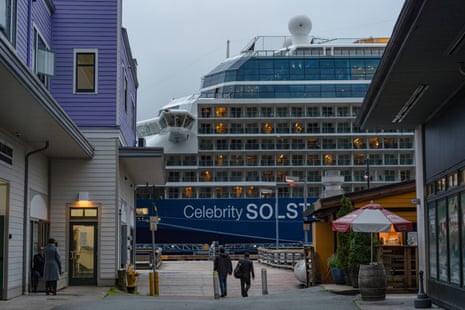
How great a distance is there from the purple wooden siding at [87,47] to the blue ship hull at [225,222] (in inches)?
1302


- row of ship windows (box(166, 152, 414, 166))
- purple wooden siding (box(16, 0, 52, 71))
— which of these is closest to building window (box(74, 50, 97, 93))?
purple wooden siding (box(16, 0, 52, 71))

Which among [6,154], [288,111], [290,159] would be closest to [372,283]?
[6,154]

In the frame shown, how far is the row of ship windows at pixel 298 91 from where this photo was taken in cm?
6944

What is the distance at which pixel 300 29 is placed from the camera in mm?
77250

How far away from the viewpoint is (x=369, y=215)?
1778 cm

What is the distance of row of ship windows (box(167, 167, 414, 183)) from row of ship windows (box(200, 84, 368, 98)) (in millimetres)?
6671

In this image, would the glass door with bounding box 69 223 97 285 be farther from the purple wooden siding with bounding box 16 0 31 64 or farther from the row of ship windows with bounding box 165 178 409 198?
the row of ship windows with bounding box 165 178 409 198

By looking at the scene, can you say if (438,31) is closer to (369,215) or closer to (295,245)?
(369,215)

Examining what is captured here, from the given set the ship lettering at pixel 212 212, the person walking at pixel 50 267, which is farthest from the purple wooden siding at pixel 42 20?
the ship lettering at pixel 212 212

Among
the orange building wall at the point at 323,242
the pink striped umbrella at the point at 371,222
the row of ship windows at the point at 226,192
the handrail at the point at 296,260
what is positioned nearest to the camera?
the pink striped umbrella at the point at 371,222

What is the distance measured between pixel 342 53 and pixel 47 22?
173 ft

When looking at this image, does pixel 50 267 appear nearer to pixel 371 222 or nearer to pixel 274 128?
pixel 371 222

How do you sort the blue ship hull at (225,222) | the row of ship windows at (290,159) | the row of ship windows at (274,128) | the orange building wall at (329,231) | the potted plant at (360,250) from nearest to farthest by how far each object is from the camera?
the potted plant at (360,250) < the orange building wall at (329,231) < the blue ship hull at (225,222) < the row of ship windows at (290,159) < the row of ship windows at (274,128)

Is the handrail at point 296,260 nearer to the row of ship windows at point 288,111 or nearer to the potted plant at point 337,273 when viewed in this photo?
the potted plant at point 337,273
